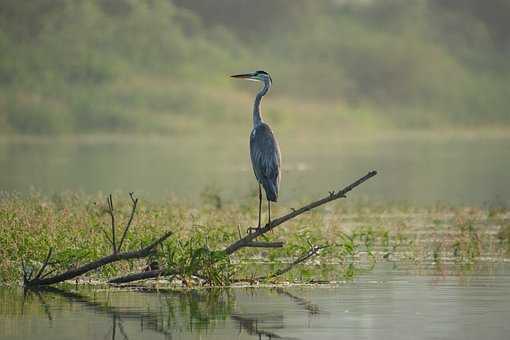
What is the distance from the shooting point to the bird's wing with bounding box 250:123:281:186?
1574 centimetres

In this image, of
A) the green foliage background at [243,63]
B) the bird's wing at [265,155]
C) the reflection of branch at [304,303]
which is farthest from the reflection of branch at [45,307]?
the green foliage background at [243,63]

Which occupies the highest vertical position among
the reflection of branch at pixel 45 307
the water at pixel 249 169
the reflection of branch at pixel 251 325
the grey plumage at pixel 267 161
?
the water at pixel 249 169

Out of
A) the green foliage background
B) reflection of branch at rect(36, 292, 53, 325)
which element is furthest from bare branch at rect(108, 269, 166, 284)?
the green foliage background

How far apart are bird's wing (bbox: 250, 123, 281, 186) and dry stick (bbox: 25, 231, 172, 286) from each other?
4.97 feet

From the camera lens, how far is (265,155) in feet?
52.0

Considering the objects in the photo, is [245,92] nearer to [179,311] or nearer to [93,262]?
[93,262]

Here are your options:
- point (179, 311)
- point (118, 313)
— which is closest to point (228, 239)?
point (179, 311)

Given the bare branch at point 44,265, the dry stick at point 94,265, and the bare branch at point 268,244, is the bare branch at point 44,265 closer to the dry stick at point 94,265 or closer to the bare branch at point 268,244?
the dry stick at point 94,265

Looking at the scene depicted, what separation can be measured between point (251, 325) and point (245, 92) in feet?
282

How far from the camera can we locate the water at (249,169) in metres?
33.8

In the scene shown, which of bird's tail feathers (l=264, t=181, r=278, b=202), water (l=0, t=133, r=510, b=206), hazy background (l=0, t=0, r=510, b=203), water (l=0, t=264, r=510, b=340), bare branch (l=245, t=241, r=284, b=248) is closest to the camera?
water (l=0, t=264, r=510, b=340)

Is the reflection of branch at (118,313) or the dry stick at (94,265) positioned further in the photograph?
the dry stick at (94,265)

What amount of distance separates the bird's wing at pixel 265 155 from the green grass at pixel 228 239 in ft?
3.03

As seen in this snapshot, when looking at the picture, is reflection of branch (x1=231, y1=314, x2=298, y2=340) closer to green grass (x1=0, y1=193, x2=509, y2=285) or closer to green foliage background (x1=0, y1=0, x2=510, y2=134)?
green grass (x1=0, y1=193, x2=509, y2=285)
